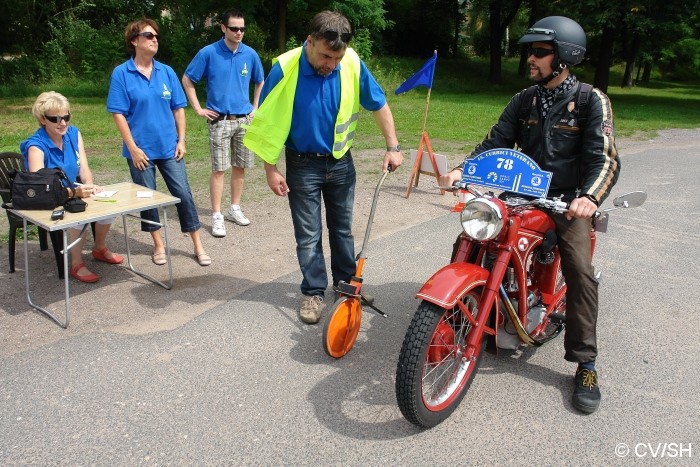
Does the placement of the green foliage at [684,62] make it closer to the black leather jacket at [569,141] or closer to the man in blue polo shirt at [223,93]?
the man in blue polo shirt at [223,93]

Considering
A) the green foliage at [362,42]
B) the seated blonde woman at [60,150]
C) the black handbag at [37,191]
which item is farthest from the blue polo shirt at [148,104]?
the green foliage at [362,42]

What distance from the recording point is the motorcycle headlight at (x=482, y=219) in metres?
2.93

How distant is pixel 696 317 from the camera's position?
4.42m

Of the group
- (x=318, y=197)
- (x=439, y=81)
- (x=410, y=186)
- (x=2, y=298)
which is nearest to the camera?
(x=318, y=197)

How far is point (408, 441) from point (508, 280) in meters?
1.05

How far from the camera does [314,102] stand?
3.83m

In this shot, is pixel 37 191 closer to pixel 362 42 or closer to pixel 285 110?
pixel 285 110

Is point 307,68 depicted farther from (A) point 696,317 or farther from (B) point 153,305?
(A) point 696,317

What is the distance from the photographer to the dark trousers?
10.8ft

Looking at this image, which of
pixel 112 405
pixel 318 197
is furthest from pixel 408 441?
pixel 318 197

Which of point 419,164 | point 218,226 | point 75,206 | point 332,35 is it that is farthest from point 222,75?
Result: point 332,35

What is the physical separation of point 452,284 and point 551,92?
136 centimetres

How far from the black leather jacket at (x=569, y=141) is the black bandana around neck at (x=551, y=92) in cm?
3

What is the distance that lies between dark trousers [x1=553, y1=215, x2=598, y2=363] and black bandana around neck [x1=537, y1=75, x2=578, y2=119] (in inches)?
25.2
